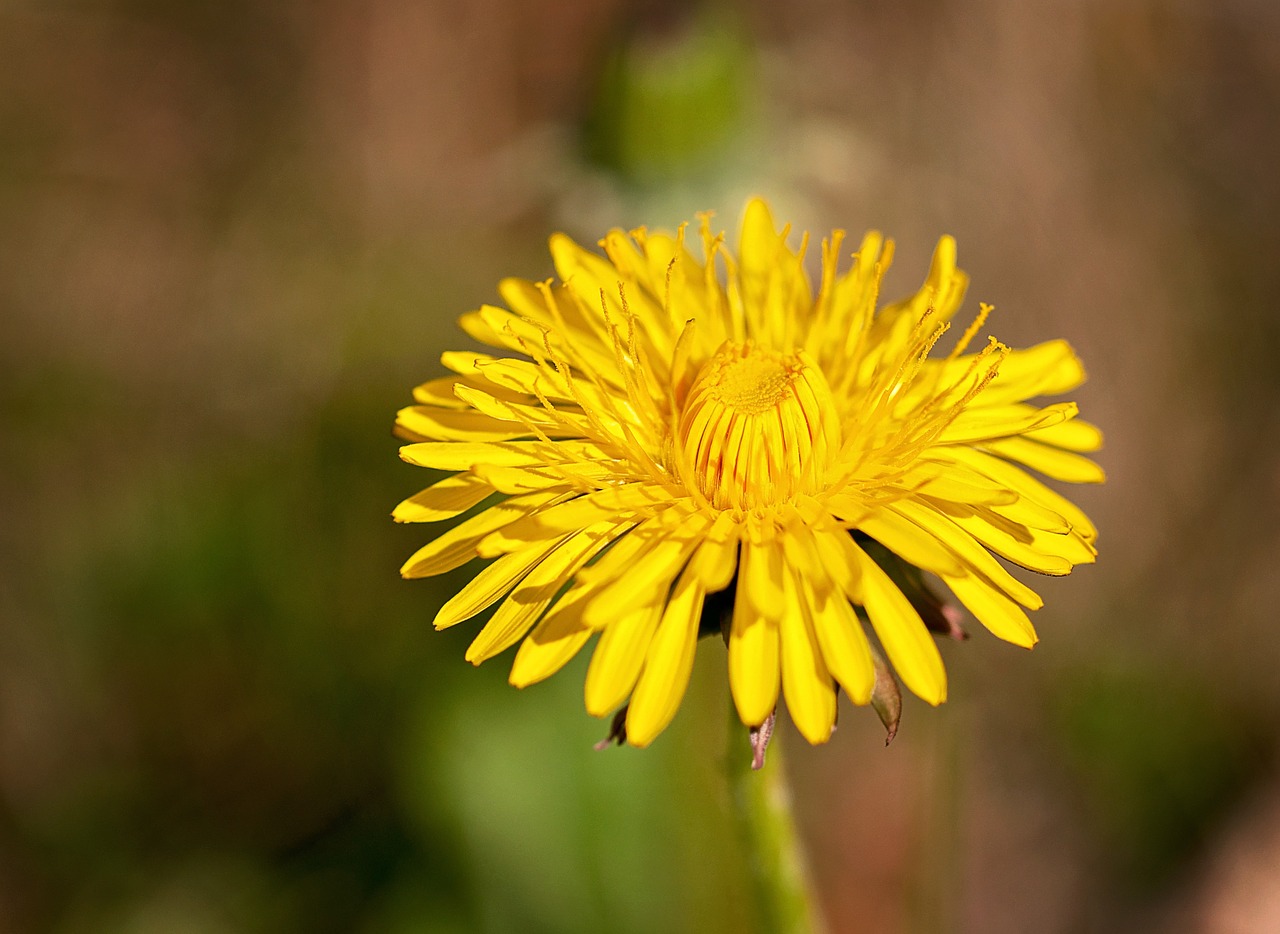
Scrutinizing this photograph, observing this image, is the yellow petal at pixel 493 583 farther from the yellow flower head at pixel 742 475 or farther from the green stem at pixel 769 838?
the green stem at pixel 769 838

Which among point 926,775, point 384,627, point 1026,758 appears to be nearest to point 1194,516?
point 1026,758

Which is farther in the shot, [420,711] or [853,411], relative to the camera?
[420,711]

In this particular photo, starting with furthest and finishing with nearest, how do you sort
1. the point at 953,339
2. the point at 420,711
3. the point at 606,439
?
the point at 953,339 < the point at 420,711 < the point at 606,439

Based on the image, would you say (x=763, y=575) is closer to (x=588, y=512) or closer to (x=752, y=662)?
(x=752, y=662)

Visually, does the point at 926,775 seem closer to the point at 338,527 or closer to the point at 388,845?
the point at 388,845

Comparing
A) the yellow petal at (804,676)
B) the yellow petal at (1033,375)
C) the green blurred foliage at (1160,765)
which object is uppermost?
the yellow petal at (1033,375)

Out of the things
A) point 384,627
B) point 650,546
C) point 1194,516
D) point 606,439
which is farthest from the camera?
point 1194,516

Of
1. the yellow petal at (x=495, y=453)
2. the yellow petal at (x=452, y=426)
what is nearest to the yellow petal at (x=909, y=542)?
the yellow petal at (x=495, y=453)
